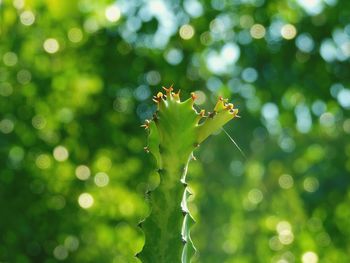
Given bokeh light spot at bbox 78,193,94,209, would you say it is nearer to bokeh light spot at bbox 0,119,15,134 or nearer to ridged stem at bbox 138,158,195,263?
bokeh light spot at bbox 0,119,15,134

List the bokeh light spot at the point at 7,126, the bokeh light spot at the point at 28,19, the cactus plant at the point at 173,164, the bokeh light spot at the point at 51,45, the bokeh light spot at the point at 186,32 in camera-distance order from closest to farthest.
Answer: the cactus plant at the point at 173,164
the bokeh light spot at the point at 28,19
the bokeh light spot at the point at 186,32
the bokeh light spot at the point at 51,45
the bokeh light spot at the point at 7,126

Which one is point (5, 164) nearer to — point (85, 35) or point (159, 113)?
point (85, 35)

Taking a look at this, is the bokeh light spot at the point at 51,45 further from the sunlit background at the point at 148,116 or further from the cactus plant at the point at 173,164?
the cactus plant at the point at 173,164

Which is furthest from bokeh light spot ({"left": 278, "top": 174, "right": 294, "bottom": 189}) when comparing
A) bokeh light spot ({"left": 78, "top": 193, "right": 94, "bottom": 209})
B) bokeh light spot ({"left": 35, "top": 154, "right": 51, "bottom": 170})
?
bokeh light spot ({"left": 35, "top": 154, "right": 51, "bottom": 170})

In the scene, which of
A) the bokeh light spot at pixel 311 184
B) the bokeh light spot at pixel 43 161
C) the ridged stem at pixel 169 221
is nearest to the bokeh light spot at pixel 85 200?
the bokeh light spot at pixel 43 161

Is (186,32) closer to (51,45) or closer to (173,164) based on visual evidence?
(51,45)
